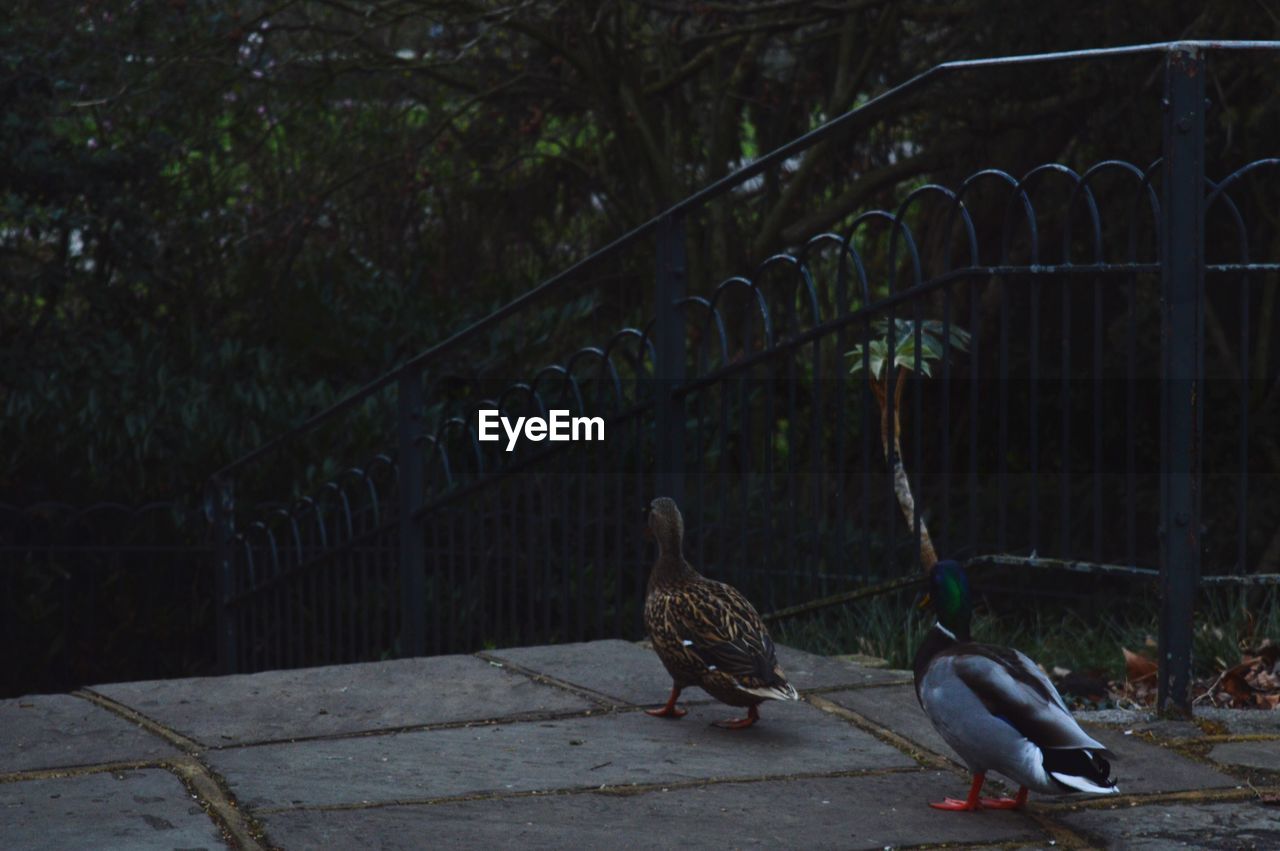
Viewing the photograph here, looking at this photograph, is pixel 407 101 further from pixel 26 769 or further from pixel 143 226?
pixel 26 769

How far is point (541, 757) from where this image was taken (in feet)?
13.7

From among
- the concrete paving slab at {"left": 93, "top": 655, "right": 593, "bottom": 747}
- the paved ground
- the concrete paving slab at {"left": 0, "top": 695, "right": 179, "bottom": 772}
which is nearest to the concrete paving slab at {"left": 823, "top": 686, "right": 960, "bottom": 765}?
the paved ground

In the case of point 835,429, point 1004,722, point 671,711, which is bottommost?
point 671,711

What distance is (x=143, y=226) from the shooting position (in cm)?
1140

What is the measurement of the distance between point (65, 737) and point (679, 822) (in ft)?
5.63

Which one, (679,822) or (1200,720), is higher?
(1200,720)

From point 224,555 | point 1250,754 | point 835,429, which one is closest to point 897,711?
point 1250,754

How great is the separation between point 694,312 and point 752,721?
22.1 ft

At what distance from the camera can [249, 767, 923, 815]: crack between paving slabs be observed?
3688mm

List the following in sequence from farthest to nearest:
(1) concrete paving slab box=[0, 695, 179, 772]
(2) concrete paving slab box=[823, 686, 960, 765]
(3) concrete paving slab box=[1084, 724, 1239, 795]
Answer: (2) concrete paving slab box=[823, 686, 960, 765] < (1) concrete paving slab box=[0, 695, 179, 772] < (3) concrete paving slab box=[1084, 724, 1239, 795]

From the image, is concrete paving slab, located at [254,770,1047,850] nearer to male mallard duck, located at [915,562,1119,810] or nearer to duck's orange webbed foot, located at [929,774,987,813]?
duck's orange webbed foot, located at [929,774,987,813]

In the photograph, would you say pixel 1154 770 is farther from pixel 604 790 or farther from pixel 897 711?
pixel 604 790

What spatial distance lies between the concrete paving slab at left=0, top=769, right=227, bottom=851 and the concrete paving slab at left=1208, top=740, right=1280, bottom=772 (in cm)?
231

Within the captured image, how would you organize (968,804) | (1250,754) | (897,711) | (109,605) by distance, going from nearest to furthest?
(968,804) → (1250,754) → (897,711) → (109,605)
